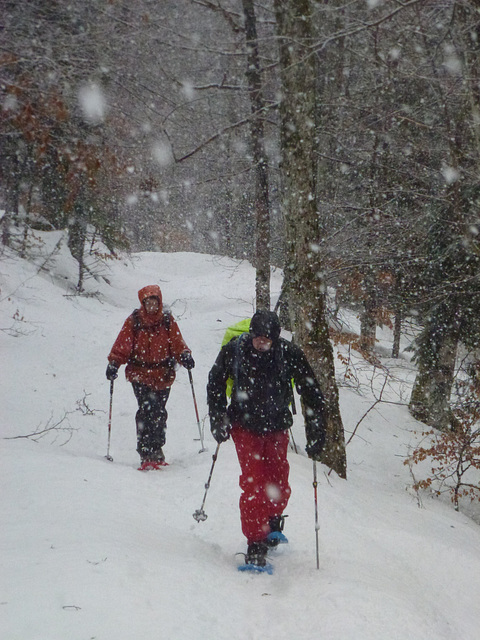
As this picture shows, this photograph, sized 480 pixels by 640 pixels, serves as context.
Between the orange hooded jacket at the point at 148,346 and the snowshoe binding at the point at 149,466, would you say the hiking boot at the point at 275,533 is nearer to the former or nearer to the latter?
the snowshoe binding at the point at 149,466

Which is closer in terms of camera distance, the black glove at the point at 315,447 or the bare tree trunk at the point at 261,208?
the black glove at the point at 315,447

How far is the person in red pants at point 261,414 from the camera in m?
4.04

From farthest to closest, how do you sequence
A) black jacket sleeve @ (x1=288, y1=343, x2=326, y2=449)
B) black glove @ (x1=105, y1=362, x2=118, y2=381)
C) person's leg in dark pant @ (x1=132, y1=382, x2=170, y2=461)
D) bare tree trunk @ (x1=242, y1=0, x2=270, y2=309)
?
bare tree trunk @ (x1=242, y1=0, x2=270, y2=309), person's leg in dark pant @ (x1=132, y1=382, x2=170, y2=461), black glove @ (x1=105, y1=362, x2=118, y2=381), black jacket sleeve @ (x1=288, y1=343, x2=326, y2=449)

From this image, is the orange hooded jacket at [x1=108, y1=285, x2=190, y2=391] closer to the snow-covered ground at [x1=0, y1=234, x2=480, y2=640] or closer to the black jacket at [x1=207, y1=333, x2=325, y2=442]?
the snow-covered ground at [x1=0, y1=234, x2=480, y2=640]

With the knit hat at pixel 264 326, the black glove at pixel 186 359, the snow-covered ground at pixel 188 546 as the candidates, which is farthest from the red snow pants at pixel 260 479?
the black glove at pixel 186 359

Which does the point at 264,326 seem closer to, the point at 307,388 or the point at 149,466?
the point at 307,388

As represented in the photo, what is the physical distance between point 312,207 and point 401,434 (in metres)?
6.69

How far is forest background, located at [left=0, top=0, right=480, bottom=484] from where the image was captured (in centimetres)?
613

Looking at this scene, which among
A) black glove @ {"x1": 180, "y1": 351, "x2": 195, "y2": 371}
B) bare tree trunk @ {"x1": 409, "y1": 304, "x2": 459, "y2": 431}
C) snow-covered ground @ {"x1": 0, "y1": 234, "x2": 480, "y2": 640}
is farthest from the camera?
bare tree trunk @ {"x1": 409, "y1": 304, "x2": 459, "y2": 431}

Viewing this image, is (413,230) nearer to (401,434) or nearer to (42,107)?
(401,434)

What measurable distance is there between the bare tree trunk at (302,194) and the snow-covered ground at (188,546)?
5.09 ft

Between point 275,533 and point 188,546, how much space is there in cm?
70

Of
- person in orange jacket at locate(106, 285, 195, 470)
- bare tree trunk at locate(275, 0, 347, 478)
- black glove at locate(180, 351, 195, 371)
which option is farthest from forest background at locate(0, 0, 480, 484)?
person in orange jacket at locate(106, 285, 195, 470)

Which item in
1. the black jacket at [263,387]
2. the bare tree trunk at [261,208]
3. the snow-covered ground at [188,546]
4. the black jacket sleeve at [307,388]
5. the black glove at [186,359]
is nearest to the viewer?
the snow-covered ground at [188,546]
